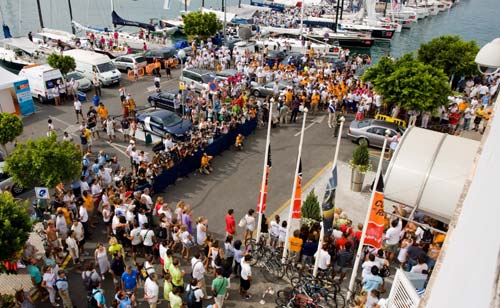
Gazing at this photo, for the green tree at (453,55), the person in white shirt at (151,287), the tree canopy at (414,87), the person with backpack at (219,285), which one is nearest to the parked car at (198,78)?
the tree canopy at (414,87)

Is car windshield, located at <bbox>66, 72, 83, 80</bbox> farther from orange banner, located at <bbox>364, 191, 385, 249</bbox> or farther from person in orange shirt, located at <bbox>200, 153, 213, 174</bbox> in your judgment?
orange banner, located at <bbox>364, 191, 385, 249</bbox>

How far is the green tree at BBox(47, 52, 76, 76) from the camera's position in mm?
25188

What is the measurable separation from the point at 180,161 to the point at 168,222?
459cm

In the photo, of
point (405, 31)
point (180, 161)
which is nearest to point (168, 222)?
point (180, 161)

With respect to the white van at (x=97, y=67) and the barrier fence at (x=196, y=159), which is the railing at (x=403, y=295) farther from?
the white van at (x=97, y=67)

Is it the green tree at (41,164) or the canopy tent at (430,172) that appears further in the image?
the green tree at (41,164)

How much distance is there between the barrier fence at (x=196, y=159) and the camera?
638 inches

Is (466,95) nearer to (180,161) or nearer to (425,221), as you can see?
(425,221)

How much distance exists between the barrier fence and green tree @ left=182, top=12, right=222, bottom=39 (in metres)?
18.6

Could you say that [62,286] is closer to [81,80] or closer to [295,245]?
[295,245]

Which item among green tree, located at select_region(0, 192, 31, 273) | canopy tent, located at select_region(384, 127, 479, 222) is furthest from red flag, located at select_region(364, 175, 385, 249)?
green tree, located at select_region(0, 192, 31, 273)

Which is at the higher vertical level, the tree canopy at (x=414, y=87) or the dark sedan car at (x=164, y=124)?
→ the tree canopy at (x=414, y=87)

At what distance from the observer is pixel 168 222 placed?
1276 cm

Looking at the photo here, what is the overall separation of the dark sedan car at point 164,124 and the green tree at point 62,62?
8.34 meters
